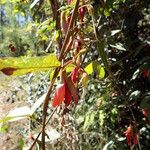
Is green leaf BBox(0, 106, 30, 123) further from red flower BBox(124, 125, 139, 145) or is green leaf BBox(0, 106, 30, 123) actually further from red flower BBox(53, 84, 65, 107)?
red flower BBox(124, 125, 139, 145)

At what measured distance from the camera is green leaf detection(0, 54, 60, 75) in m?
0.45

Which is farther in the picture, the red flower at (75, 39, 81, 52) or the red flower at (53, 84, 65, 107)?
the red flower at (75, 39, 81, 52)

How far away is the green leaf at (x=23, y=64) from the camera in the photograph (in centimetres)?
45

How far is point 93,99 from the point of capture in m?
2.31

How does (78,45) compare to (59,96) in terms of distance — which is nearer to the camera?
(59,96)

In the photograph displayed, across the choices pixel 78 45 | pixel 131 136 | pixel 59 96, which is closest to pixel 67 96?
pixel 59 96

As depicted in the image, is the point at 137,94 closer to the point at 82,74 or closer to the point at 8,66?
the point at 82,74

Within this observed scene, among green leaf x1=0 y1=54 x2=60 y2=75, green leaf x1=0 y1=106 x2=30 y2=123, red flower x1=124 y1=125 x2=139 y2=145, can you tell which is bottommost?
red flower x1=124 y1=125 x2=139 y2=145

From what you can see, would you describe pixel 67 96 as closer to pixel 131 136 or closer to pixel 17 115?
pixel 17 115

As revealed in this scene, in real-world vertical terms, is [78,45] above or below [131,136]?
above

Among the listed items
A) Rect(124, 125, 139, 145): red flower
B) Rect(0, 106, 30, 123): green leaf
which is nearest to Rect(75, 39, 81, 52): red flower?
Rect(0, 106, 30, 123): green leaf

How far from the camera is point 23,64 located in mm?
450

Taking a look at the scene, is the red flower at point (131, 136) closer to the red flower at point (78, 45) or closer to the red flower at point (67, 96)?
the red flower at point (78, 45)

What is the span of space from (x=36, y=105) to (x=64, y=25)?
15cm
